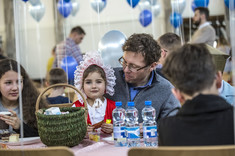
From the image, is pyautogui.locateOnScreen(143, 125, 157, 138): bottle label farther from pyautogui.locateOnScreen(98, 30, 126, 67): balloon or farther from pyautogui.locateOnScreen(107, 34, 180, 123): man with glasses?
pyautogui.locateOnScreen(98, 30, 126, 67): balloon

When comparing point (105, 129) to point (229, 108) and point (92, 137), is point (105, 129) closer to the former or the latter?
point (92, 137)

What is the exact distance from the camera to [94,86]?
2.07 m

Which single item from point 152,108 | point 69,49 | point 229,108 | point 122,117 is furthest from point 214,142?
point 69,49

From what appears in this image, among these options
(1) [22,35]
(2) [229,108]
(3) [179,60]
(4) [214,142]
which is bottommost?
(4) [214,142]

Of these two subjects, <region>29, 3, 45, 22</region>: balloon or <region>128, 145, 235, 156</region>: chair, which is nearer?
<region>128, 145, 235, 156</region>: chair

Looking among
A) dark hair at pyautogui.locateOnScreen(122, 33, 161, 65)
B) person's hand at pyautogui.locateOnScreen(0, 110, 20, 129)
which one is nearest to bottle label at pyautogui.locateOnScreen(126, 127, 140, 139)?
dark hair at pyautogui.locateOnScreen(122, 33, 161, 65)

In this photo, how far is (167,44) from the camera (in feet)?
9.78

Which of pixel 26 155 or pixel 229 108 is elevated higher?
pixel 229 108

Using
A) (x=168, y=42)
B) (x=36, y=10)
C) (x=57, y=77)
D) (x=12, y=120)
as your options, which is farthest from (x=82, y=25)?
(x=12, y=120)

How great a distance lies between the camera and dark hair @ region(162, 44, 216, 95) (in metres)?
1.24

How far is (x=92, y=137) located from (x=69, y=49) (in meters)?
3.90

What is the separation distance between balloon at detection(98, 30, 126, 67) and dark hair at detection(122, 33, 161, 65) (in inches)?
42.0

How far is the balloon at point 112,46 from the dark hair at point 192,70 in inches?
73.1

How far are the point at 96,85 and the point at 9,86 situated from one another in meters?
0.65
